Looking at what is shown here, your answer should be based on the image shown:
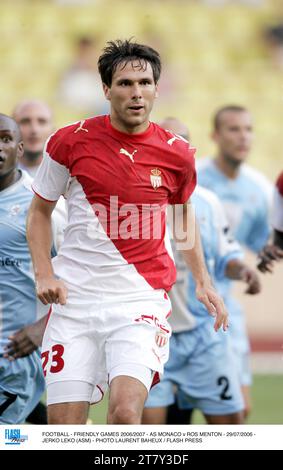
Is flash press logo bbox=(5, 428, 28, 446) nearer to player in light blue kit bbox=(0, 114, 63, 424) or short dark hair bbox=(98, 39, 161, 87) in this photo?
player in light blue kit bbox=(0, 114, 63, 424)

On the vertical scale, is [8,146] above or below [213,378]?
above

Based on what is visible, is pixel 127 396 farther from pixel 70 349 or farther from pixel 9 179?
pixel 9 179

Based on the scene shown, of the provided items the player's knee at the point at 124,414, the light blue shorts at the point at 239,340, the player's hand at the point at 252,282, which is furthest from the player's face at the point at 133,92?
the light blue shorts at the point at 239,340

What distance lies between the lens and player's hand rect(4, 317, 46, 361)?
5.11 m

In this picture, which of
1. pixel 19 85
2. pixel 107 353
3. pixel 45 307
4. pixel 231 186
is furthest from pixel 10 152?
pixel 19 85

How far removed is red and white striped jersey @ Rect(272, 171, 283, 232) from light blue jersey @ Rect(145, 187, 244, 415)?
1.81 feet

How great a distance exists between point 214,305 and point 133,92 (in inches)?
39.1

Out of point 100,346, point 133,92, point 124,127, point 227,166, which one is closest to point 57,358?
point 100,346

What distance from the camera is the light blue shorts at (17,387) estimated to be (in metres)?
5.34

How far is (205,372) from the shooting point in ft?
22.1

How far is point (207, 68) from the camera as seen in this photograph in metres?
16.0

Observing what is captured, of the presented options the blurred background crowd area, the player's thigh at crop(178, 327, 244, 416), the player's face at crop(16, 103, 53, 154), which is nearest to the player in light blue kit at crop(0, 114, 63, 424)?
the player's thigh at crop(178, 327, 244, 416)
